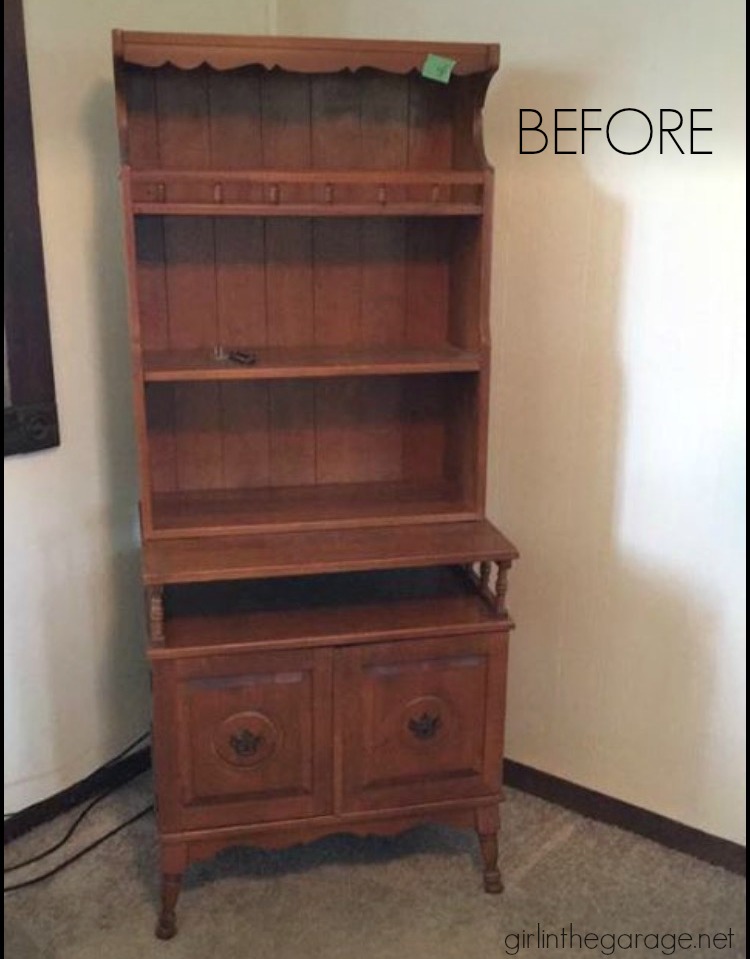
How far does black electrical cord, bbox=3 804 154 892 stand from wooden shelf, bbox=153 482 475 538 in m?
0.79

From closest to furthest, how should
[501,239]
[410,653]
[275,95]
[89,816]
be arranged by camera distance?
[410,653], [275,95], [501,239], [89,816]

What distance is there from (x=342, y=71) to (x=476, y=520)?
3.14ft

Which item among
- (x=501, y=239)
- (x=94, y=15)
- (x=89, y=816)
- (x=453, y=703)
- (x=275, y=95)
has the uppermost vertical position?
(x=94, y=15)

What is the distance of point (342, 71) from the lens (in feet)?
6.18

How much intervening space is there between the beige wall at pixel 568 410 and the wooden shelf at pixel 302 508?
248mm

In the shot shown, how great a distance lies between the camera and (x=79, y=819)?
2240 millimetres

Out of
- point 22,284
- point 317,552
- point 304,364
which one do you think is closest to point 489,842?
point 317,552

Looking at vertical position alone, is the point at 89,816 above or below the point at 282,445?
below

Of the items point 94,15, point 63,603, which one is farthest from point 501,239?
point 63,603

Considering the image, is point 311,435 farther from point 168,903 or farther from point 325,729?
point 168,903

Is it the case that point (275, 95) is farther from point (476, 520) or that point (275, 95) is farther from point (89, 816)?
point (89, 816)

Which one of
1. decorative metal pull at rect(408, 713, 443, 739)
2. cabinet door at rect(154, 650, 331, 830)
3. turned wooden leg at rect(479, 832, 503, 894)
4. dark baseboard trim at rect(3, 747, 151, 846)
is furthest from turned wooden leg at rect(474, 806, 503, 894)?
dark baseboard trim at rect(3, 747, 151, 846)

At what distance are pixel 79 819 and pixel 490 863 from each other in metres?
0.98

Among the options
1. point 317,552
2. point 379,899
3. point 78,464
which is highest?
point 78,464
